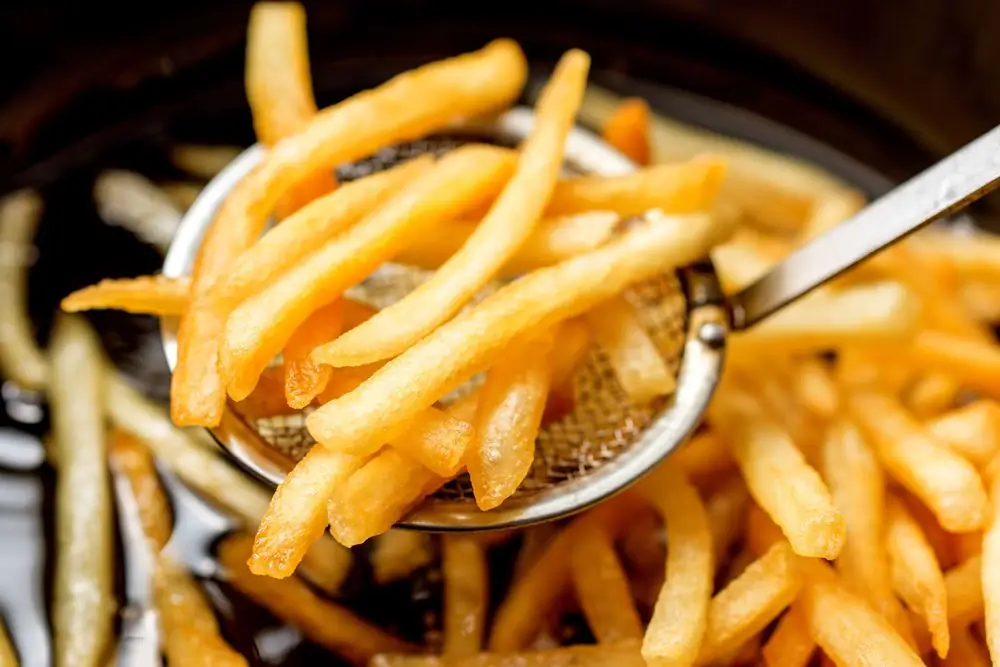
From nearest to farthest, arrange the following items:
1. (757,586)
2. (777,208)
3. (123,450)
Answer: (757,586) < (123,450) < (777,208)

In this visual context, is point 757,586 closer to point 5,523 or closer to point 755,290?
point 755,290

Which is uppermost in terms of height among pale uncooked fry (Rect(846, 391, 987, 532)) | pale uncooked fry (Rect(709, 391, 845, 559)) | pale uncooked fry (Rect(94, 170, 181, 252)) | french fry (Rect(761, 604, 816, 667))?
pale uncooked fry (Rect(94, 170, 181, 252))

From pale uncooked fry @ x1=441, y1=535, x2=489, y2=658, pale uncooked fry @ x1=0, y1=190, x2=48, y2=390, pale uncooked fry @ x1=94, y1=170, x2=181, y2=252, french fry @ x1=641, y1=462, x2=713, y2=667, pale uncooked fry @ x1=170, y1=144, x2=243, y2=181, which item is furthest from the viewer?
pale uncooked fry @ x1=170, y1=144, x2=243, y2=181

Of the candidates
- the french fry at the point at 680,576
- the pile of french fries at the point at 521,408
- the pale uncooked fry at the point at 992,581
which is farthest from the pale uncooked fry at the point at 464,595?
the pale uncooked fry at the point at 992,581

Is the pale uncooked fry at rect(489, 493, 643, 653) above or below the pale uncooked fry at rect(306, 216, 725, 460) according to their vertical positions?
below

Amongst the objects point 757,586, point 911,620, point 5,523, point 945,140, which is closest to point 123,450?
point 5,523

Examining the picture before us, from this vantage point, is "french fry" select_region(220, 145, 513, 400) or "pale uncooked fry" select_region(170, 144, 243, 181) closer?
"french fry" select_region(220, 145, 513, 400)

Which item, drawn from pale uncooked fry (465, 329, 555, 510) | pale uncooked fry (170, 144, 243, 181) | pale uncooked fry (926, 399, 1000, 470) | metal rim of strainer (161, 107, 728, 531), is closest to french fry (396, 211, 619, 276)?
pale uncooked fry (465, 329, 555, 510)

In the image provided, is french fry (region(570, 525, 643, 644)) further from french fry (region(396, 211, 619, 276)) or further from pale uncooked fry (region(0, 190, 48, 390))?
pale uncooked fry (region(0, 190, 48, 390))
